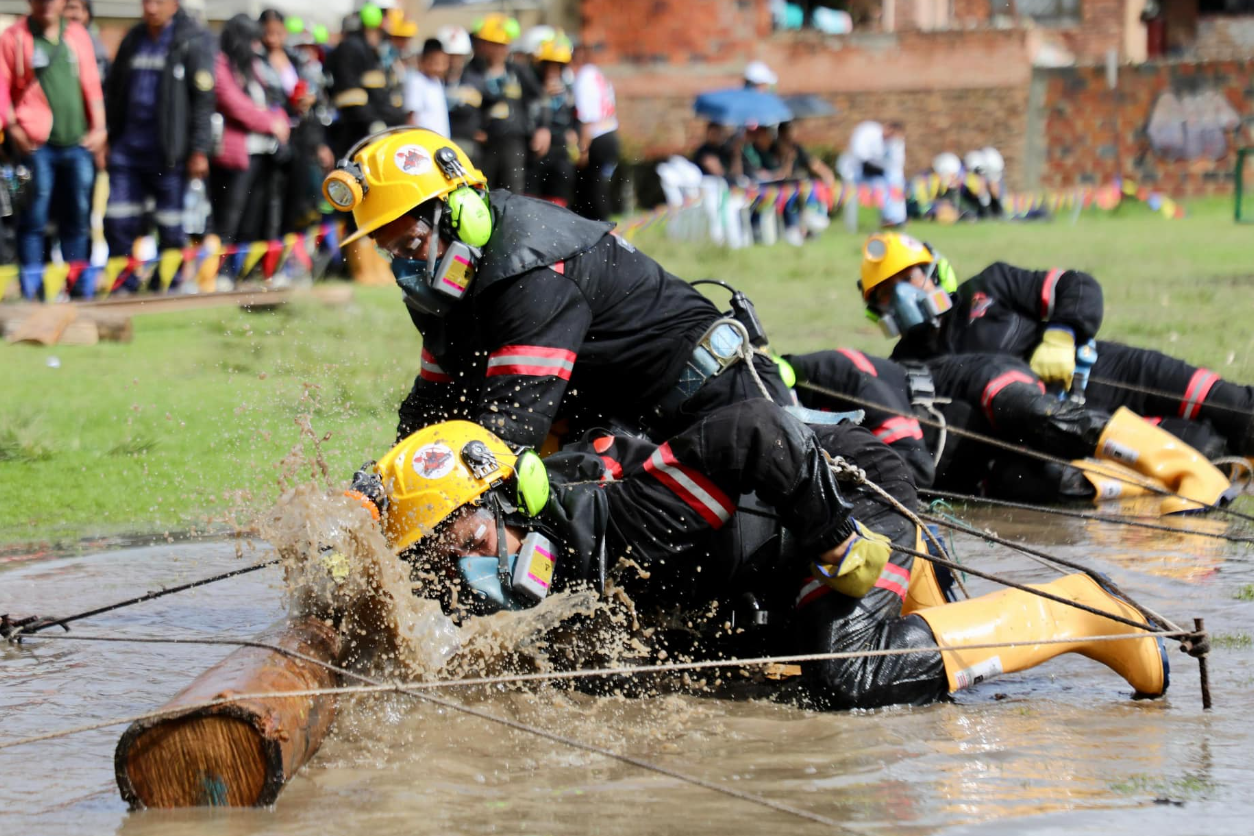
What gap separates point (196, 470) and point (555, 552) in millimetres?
3727

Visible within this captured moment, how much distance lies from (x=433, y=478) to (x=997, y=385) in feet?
12.0

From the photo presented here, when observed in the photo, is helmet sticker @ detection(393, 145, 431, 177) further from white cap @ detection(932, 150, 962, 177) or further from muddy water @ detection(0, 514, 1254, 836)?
white cap @ detection(932, 150, 962, 177)

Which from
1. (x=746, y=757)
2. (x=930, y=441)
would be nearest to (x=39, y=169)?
(x=930, y=441)

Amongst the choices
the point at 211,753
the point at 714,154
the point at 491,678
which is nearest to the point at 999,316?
the point at 491,678

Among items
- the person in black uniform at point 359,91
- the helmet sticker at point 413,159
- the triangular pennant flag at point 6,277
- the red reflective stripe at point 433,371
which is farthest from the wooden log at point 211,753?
the person in black uniform at point 359,91

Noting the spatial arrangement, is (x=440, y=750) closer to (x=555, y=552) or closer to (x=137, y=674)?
(x=555, y=552)

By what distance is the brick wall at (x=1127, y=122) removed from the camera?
85.0 feet

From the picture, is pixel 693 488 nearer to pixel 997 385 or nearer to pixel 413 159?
pixel 413 159

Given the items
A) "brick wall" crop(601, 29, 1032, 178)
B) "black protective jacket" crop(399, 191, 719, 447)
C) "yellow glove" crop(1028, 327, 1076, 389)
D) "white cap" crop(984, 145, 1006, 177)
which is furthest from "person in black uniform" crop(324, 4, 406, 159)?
"white cap" crop(984, 145, 1006, 177)

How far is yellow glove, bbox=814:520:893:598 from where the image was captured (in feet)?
14.6

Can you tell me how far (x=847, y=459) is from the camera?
4.96 meters

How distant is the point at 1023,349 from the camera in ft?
25.6

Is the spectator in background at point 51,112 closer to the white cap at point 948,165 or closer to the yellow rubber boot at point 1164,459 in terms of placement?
the yellow rubber boot at point 1164,459

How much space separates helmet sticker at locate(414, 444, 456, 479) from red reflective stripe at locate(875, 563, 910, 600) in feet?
4.17
